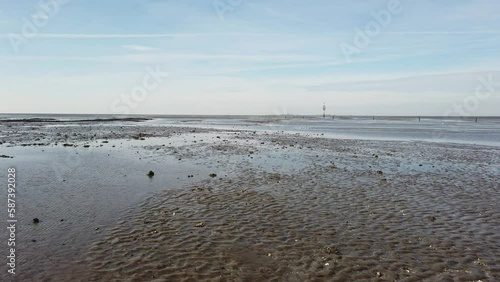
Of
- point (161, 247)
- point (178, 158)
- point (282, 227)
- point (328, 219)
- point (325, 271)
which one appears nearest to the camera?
point (325, 271)

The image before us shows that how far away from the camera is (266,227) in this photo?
1093 cm

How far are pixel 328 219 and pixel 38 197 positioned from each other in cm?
1155

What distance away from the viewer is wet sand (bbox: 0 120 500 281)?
793cm

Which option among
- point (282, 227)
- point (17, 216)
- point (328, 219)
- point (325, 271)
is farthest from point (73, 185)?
point (325, 271)

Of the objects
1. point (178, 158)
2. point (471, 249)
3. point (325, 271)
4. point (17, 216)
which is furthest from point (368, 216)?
point (178, 158)

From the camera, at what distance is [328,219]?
11859 mm

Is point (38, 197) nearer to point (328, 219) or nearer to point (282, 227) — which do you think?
point (282, 227)

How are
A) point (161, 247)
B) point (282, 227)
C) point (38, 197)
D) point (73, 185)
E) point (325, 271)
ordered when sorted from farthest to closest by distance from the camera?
1. point (73, 185)
2. point (38, 197)
3. point (282, 227)
4. point (161, 247)
5. point (325, 271)

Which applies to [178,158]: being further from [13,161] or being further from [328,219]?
[328,219]

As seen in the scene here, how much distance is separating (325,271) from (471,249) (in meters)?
4.57

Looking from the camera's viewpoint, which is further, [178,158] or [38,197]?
[178,158]

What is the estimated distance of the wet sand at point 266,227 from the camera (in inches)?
312

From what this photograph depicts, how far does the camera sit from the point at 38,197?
44.6 feet

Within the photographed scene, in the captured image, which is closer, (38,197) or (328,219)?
(328,219)
